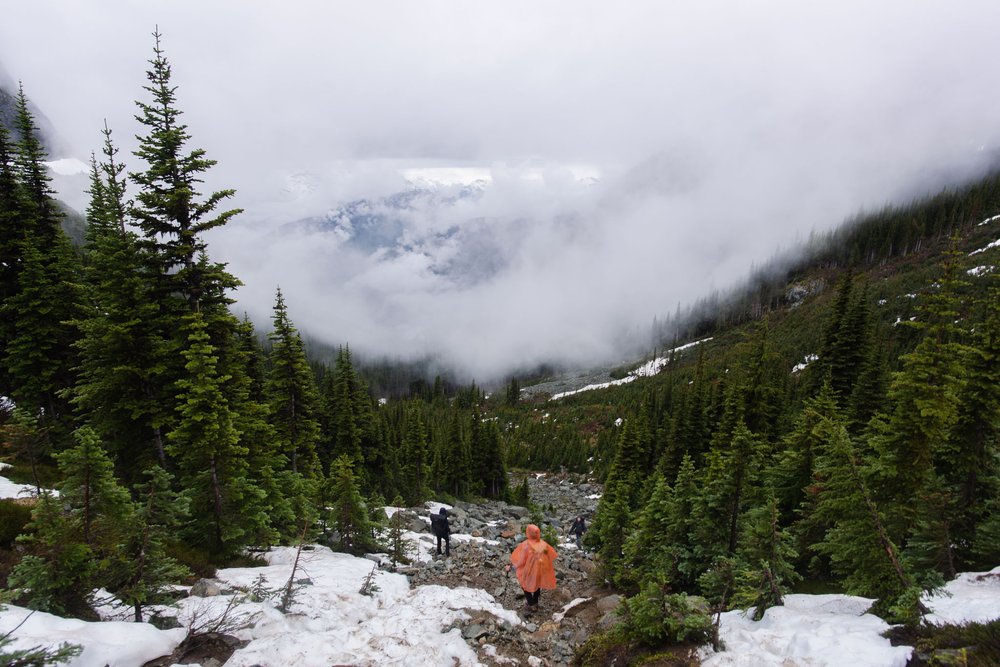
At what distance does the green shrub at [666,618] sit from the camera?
23.9 ft

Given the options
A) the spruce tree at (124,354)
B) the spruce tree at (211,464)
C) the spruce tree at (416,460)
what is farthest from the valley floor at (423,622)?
the spruce tree at (416,460)

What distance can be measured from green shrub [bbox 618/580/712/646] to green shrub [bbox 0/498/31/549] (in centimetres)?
1286

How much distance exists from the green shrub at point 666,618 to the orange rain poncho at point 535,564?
14.1 feet

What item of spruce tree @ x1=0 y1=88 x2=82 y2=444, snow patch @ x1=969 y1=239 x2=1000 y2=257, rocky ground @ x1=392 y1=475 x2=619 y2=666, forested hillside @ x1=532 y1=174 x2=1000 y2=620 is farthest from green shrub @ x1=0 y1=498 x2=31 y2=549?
snow patch @ x1=969 y1=239 x2=1000 y2=257

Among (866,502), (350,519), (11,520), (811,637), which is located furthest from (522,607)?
(11,520)

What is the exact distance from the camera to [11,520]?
953 cm

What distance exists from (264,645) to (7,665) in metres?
4.30

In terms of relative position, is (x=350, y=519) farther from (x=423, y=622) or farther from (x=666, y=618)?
(x=666, y=618)

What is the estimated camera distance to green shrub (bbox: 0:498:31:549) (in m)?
9.23

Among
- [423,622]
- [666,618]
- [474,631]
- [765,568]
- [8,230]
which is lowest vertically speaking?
[474,631]

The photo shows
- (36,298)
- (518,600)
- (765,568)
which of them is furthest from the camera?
(36,298)

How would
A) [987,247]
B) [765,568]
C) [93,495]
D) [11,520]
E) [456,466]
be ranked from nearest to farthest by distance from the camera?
[93,495], [765,568], [11,520], [456,466], [987,247]

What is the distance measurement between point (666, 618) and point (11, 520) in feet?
45.9

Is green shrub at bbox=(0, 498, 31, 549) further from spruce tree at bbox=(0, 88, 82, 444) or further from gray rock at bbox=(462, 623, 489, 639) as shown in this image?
spruce tree at bbox=(0, 88, 82, 444)
